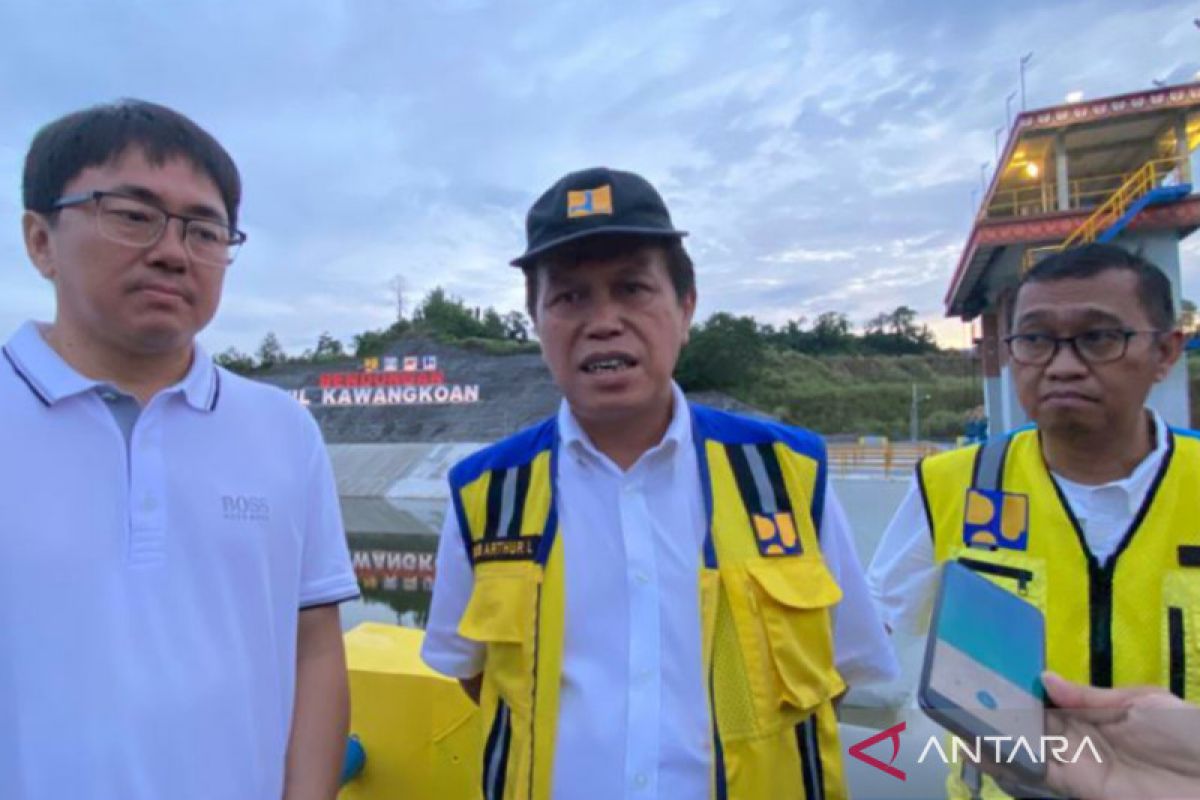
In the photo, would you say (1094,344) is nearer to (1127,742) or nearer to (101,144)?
(1127,742)

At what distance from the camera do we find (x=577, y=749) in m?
1.50

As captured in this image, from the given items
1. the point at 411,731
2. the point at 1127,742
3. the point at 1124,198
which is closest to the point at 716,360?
the point at 1124,198

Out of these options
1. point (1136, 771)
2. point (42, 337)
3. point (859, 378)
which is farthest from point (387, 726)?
point (859, 378)

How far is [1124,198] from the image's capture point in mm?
14219

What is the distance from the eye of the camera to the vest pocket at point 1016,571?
1733 mm

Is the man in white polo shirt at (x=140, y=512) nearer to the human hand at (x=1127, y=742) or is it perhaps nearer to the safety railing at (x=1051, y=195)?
the human hand at (x=1127, y=742)

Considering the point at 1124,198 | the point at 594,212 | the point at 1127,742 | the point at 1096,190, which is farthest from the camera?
the point at 1096,190

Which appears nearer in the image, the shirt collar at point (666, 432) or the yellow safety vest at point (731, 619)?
the yellow safety vest at point (731, 619)

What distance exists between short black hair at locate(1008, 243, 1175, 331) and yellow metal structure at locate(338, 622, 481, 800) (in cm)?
219

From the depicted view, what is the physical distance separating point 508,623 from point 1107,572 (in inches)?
58.1

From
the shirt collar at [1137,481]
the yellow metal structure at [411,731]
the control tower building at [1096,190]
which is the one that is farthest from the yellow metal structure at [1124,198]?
the yellow metal structure at [411,731]

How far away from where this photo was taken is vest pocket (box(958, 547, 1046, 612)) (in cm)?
173

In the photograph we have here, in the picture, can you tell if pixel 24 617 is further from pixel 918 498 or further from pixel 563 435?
pixel 918 498

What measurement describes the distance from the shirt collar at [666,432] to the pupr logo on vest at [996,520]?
85cm
